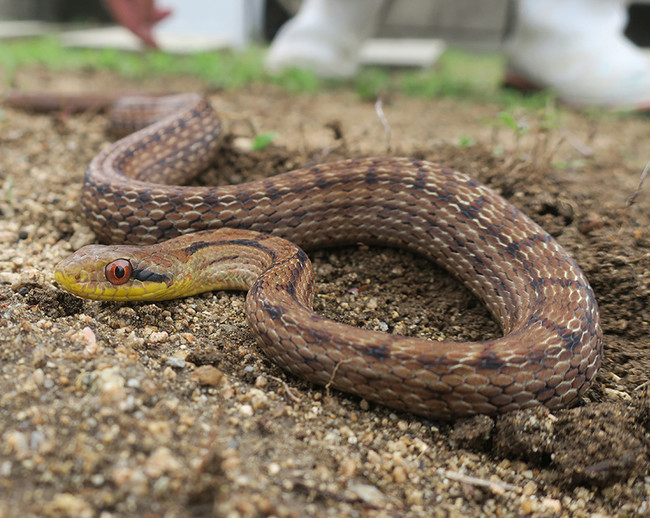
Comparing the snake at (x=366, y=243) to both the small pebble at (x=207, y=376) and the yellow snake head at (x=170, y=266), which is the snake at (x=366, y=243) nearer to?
the yellow snake head at (x=170, y=266)

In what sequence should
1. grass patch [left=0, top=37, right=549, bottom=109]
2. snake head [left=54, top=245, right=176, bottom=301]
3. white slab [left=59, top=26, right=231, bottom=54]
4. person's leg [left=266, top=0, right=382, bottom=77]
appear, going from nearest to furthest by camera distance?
snake head [left=54, top=245, right=176, bottom=301] → grass patch [left=0, top=37, right=549, bottom=109] → person's leg [left=266, top=0, right=382, bottom=77] → white slab [left=59, top=26, right=231, bottom=54]

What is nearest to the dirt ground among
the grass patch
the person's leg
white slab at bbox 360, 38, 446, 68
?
the grass patch

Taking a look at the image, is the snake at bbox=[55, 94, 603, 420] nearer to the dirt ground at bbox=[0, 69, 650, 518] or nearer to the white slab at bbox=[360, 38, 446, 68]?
the dirt ground at bbox=[0, 69, 650, 518]

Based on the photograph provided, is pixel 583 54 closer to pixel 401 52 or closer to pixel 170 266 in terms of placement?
pixel 401 52

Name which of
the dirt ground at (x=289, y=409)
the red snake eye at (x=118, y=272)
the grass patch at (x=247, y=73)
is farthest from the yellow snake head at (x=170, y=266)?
the grass patch at (x=247, y=73)

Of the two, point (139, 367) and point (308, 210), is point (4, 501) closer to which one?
point (139, 367)

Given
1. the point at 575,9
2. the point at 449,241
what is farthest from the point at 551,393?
the point at 575,9

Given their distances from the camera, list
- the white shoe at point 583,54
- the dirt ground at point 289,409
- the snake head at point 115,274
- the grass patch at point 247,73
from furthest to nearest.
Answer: the grass patch at point 247,73
the white shoe at point 583,54
the snake head at point 115,274
the dirt ground at point 289,409
